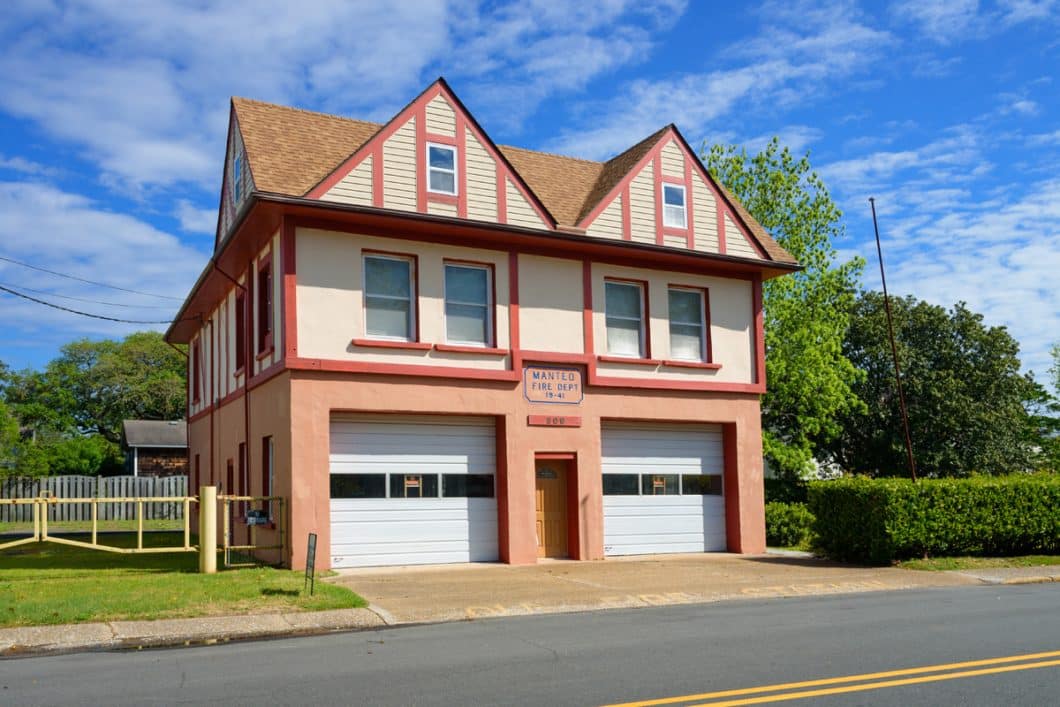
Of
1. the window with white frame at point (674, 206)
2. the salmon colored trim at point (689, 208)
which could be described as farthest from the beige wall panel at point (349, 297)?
the salmon colored trim at point (689, 208)

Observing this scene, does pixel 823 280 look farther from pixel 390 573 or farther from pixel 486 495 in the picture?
pixel 390 573

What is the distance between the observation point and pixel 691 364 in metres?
21.8

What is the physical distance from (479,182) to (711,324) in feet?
20.7

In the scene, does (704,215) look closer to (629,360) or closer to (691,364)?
(691,364)

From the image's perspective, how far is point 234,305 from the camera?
74.8ft

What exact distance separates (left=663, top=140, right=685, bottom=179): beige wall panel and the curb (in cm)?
1295

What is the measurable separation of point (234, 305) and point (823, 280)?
18775 millimetres

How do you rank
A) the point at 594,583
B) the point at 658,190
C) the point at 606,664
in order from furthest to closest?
the point at 658,190 → the point at 594,583 → the point at 606,664

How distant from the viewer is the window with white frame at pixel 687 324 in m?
22.1

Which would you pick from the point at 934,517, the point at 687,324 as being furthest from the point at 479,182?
the point at 934,517

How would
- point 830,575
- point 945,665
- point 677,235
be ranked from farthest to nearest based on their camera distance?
point 677,235 < point 830,575 < point 945,665

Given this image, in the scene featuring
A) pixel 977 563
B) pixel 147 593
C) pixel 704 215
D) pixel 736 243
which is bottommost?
pixel 977 563

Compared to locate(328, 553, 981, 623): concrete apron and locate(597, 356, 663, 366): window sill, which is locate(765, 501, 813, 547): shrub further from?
locate(597, 356, 663, 366): window sill

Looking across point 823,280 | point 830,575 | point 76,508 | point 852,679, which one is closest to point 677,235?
point 830,575
